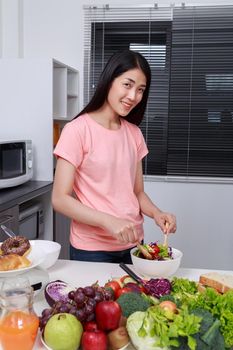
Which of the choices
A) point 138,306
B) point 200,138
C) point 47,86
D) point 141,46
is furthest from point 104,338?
point 141,46

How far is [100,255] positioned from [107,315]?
639 millimetres

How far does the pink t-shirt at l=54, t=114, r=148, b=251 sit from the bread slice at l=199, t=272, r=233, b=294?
1.32ft

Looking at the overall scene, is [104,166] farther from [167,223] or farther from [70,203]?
[167,223]

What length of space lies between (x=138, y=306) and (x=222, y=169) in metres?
2.45

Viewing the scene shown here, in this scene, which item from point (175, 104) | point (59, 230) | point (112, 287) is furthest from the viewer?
point (175, 104)

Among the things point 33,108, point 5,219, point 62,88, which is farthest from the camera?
point 62,88

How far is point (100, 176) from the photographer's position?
1.38 metres

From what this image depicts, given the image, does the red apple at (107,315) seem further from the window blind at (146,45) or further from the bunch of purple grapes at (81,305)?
the window blind at (146,45)

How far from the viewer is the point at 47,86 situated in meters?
2.59

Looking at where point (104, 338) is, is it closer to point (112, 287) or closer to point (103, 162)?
point (112, 287)

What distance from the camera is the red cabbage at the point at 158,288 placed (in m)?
0.93

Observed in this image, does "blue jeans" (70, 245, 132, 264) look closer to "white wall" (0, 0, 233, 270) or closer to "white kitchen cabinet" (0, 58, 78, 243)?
"white kitchen cabinet" (0, 58, 78, 243)

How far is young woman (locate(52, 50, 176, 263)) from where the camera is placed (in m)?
1.29

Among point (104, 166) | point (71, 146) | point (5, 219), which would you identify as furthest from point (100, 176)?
point (5, 219)
